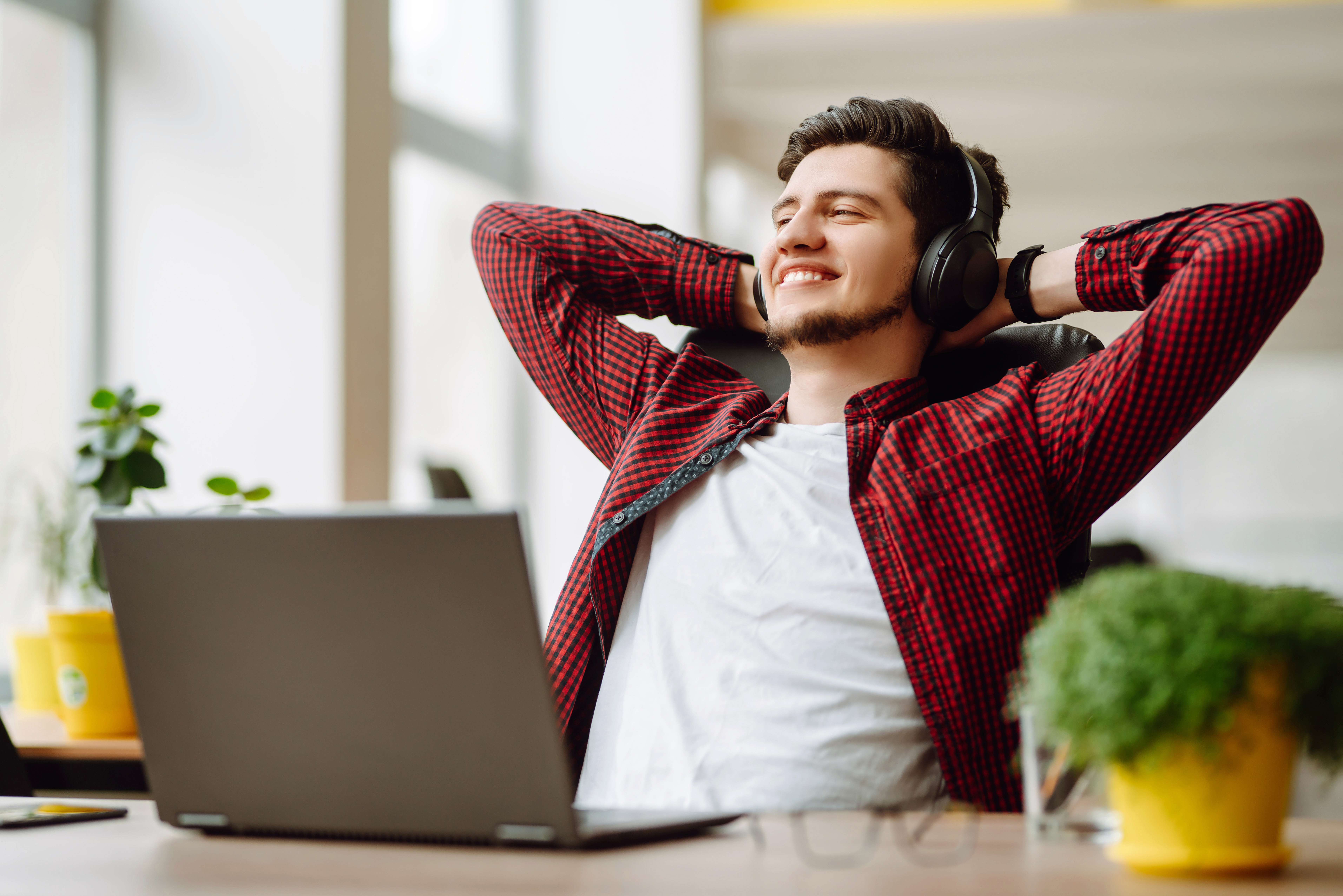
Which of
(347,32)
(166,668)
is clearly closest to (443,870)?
(166,668)

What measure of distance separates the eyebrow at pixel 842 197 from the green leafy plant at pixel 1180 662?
920mm

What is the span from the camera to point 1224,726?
67 centimetres

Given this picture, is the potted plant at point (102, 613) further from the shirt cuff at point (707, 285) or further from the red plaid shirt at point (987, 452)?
the shirt cuff at point (707, 285)

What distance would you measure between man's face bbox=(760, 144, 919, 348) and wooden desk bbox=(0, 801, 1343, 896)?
765mm

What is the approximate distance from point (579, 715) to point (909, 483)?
1.47 ft

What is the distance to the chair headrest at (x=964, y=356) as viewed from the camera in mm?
1470

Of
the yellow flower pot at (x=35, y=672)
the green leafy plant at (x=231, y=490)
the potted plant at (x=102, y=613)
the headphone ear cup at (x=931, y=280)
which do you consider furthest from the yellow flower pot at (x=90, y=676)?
the headphone ear cup at (x=931, y=280)

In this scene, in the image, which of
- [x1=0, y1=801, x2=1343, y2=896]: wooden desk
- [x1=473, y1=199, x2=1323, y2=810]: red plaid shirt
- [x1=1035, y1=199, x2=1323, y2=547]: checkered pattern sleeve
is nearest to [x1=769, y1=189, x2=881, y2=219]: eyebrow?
[x1=473, y1=199, x2=1323, y2=810]: red plaid shirt

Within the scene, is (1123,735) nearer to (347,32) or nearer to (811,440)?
(811,440)

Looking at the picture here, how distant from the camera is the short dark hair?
61.7 inches

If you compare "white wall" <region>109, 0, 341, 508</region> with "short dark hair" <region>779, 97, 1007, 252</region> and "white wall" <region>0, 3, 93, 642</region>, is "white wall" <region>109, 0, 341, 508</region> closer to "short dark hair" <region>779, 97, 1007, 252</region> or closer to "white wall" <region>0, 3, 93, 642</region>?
"white wall" <region>0, 3, 93, 642</region>

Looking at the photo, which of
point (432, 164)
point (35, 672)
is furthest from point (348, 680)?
point (432, 164)

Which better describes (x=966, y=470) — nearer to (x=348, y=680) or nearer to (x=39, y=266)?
(x=348, y=680)

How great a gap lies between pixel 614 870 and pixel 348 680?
20cm
